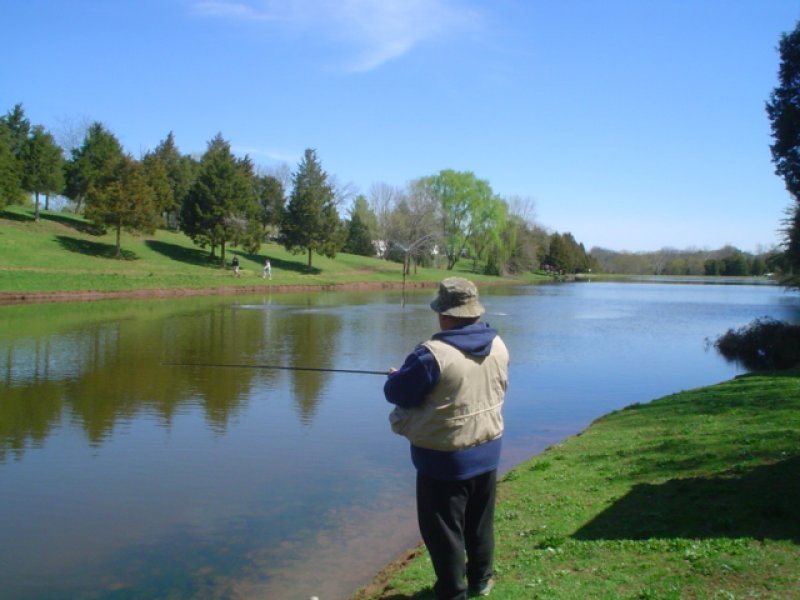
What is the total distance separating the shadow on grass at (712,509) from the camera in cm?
486

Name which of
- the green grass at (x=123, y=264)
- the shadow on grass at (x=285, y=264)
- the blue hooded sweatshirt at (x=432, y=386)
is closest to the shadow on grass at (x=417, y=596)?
the blue hooded sweatshirt at (x=432, y=386)

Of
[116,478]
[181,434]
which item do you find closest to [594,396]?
[181,434]

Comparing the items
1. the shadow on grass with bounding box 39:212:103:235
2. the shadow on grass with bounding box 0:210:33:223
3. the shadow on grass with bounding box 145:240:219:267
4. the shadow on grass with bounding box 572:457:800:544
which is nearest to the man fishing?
the shadow on grass with bounding box 572:457:800:544

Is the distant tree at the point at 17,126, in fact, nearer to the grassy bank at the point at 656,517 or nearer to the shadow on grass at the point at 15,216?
the shadow on grass at the point at 15,216

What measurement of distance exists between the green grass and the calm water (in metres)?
13.2

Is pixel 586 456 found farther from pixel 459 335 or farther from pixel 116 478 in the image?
pixel 116 478

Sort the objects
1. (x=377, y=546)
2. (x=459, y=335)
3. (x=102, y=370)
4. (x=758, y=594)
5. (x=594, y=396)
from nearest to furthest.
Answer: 1. (x=758, y=594)
2. (x=459, y=335)
3. (x=377, y=546)
4. (x=594, y=396)
5. (x=102, y=370)

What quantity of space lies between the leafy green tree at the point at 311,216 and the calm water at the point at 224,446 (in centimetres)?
3504

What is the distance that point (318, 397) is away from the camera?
44.1 ft

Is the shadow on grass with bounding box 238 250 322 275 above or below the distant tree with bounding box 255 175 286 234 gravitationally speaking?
below

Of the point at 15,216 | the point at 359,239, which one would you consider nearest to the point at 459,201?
the point at 359,239

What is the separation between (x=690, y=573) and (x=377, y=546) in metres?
3.16

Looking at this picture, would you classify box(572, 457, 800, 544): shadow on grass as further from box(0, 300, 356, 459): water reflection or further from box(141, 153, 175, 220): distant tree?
box(141, 153, 175, 220): distant tree

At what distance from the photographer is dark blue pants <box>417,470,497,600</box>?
160 inches
